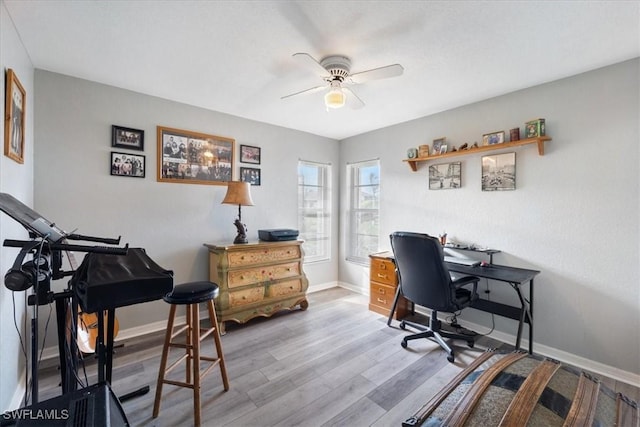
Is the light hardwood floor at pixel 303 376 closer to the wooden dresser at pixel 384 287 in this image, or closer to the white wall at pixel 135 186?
the wooden dresser at pixel 384 287

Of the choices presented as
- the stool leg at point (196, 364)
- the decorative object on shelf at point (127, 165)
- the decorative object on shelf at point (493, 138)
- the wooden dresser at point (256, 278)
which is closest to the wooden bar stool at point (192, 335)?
the stool leg at point (196, 364)

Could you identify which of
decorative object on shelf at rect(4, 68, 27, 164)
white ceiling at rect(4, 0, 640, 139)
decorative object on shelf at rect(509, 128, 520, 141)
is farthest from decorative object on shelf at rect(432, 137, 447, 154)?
decorative object on shelf at rect(4, 68, 27, 164)

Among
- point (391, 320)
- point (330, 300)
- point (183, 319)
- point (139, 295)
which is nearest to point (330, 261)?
point (330, 300)

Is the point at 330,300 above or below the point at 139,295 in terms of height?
below

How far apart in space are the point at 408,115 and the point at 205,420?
3.49 meters

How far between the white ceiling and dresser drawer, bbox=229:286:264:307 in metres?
2.05

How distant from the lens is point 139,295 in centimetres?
121

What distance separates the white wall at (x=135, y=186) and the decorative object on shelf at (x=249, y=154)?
78mm

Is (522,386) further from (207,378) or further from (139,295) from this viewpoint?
(207,378)

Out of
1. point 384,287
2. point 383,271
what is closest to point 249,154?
point 383,271

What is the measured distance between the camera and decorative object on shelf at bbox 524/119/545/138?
2463mm

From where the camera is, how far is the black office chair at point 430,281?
2354mm

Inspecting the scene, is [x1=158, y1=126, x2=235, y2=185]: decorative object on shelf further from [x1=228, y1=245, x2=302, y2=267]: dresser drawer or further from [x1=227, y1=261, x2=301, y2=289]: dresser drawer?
[x1=227, y1=261, x2=301, y2=289]: dresser drawer

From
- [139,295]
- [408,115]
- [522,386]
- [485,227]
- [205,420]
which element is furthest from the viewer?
[408,115]
